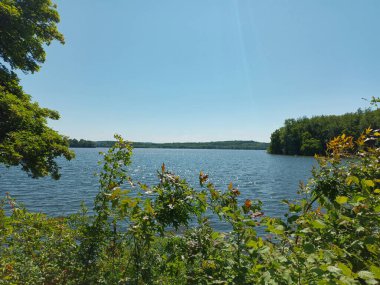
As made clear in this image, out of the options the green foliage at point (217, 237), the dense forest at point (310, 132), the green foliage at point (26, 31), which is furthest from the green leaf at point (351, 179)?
the dense forest at point (310, 132)

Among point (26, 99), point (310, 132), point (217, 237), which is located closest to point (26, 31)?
point (26, 99)

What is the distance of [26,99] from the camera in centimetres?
1123

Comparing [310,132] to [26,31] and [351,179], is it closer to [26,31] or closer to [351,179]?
[26,31]

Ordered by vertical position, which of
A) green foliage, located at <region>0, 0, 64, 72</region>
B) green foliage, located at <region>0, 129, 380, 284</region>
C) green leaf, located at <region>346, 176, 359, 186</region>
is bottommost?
green foliage, located at <region>0, 129, 380, 284</region>

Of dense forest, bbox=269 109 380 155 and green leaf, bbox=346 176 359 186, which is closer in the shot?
green leaf, bbox=346 176 359 186

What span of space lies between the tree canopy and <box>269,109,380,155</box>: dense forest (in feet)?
289

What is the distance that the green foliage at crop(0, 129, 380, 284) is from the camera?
187 centimetres

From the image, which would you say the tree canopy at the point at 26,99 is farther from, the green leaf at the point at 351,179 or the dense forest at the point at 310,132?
the dense forest at the point at 310,132

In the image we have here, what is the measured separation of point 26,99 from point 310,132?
10312 centimetres

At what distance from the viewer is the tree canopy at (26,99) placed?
29.6 feet

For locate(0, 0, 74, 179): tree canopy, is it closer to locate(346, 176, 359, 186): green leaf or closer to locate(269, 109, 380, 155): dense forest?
locate(346, 176, 359, 186): green leaf

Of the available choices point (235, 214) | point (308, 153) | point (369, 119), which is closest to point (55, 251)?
point (235, 214)

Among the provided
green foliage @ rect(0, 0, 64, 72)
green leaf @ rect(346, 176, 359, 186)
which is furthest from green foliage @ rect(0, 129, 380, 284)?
green foliage @ rect(0, 0, 64, 72)

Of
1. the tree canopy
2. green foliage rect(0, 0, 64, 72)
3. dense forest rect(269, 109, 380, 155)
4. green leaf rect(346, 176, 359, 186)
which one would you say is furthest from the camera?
dense forest rect(269, 109, 380, 155)
